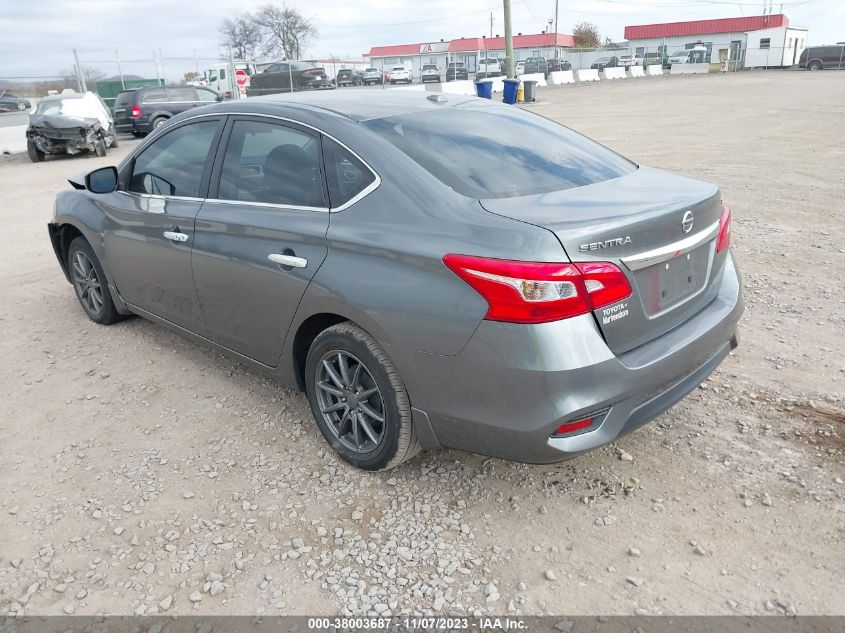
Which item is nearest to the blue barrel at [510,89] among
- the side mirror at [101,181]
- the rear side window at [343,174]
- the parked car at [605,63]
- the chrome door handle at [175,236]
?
the side mirror at [101,181]

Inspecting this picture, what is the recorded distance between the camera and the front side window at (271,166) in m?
3.21

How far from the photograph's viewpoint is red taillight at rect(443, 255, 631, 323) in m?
2.39

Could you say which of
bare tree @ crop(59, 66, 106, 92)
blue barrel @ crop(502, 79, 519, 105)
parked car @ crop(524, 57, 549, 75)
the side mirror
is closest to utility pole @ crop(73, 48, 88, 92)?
bare tree @ crop(59, 66, 106, 92)

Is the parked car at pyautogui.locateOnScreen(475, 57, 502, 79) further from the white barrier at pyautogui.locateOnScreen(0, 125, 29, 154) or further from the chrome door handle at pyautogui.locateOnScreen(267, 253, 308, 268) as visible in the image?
the chrome door handle at pyautogui.locateOnScreen(267, 253, 308, 268)

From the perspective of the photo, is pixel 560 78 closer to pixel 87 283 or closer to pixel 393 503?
pixel 87 283

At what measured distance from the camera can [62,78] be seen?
83.0 feet

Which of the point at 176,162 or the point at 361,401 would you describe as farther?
the point at 176,162

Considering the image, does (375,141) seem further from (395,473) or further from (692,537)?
(692,537)

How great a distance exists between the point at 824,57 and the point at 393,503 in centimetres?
5899

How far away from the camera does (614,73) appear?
168 feet

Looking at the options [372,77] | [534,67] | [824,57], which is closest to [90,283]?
[372,77]

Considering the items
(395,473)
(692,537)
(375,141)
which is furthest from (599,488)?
(375,141)

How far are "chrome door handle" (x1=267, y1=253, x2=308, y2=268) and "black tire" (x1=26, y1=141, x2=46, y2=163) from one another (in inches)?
644

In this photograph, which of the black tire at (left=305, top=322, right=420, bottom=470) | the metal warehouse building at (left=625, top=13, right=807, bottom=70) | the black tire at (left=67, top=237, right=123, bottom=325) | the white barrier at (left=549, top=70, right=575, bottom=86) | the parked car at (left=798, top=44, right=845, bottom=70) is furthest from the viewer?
→ the metal warehouse building at (left=625, top=13, right=807, bottom=70)
